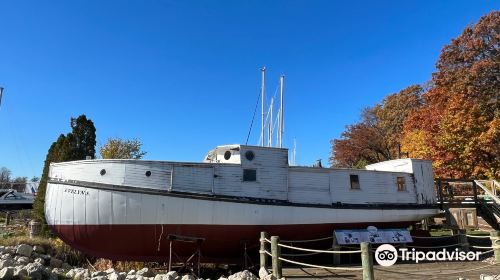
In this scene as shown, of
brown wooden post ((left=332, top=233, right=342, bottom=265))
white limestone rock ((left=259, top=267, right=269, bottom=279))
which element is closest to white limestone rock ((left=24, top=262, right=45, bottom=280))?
white limestone rock ((left=259, top=267, right=269, bottom=279))

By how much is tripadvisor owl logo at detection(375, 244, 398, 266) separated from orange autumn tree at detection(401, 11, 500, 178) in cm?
1276

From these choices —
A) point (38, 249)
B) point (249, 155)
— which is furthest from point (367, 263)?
point (38, 249)

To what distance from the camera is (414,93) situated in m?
43.0

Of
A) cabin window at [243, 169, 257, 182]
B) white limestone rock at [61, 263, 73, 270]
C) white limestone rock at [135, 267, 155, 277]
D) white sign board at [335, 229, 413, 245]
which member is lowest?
white limestone rock at [61, 263, 73, 270]

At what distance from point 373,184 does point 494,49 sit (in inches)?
745

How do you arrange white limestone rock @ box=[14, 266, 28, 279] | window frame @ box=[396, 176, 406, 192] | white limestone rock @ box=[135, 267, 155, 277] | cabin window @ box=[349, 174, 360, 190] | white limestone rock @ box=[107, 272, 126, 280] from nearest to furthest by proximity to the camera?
white limestone rock @ box=[14, 266, 28, 279]
white limestone rock @ box=[107, 272, 126, 280]
white limestone rock @ box=[135, 267, 155, 277]
cabin window @ box=[349, 174, 360, 190]
window frame @ box=[396, 176, 406, 192]

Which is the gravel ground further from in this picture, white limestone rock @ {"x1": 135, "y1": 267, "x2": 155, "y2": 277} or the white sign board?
white limestone rock @ {"x1": 135, "y1": 267, "x2": 155, "y2": 277}

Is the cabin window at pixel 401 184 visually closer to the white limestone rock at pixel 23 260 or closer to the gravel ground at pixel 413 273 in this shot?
the gravel ground at pixel 413 273

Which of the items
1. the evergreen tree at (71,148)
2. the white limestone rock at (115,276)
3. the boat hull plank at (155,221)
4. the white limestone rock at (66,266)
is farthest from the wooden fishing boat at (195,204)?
the evergreen tree at (71,148)

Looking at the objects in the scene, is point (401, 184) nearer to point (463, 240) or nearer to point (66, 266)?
point (463, 240)

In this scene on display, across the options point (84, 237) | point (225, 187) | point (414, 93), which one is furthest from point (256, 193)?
point (414, 93)

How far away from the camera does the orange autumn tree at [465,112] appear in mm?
22594

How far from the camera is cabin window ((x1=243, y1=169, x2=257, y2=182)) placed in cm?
1294

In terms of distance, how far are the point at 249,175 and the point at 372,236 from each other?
5.23 m
